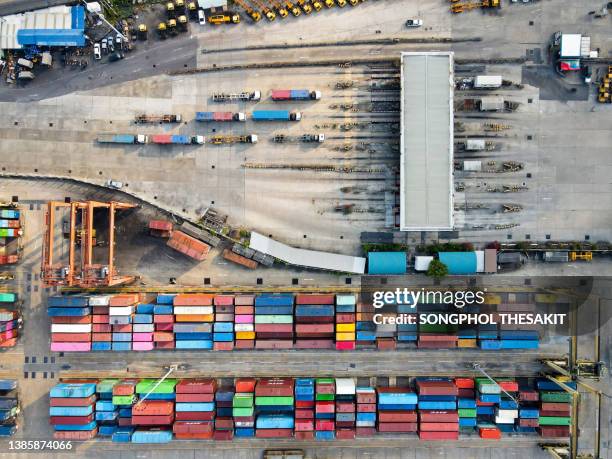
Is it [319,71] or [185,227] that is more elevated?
[319,71]

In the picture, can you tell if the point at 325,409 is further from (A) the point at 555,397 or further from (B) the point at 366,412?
(A) the point at 555,397

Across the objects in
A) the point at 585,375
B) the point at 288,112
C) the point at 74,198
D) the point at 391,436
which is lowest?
the point at 391,436

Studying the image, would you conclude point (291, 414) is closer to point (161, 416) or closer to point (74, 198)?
point (161, 416)

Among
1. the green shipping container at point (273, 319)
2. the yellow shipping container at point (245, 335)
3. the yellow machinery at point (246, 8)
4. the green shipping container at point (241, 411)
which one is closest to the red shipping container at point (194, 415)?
the green shipping container at point (241, 411)

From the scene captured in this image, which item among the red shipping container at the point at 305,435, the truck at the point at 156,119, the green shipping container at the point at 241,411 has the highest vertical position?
the truck at the point at 156,119

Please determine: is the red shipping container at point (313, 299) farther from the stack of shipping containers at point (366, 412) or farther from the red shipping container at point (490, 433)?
the red shipping container at point (490, 433)

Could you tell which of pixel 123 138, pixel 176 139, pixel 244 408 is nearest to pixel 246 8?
pixel 176 139

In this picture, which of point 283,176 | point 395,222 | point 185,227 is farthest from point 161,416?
point 395,222
